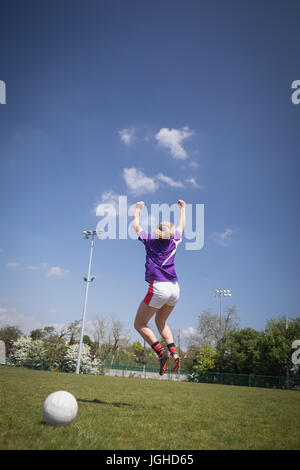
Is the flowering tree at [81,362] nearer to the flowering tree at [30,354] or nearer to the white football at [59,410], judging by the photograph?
the flowering tree at [30,354]

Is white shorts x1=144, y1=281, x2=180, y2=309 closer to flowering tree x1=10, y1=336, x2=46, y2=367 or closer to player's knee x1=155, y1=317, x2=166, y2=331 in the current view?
player's knee x1=155, y1=317, x2=166, y2=331

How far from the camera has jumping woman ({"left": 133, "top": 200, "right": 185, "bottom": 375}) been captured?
5.21 metres

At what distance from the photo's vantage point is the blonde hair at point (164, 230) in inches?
219

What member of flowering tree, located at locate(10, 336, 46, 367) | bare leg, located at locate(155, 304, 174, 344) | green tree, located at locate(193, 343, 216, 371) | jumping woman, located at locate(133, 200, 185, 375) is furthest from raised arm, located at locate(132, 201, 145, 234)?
green tree, located at locate(193, 343, 216, 371)

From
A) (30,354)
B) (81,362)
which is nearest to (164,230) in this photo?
(30,354)

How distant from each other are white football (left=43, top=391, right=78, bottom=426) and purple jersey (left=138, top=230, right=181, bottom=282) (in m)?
2.37

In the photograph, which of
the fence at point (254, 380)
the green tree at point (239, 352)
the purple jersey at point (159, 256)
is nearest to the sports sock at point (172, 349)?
the purple jersey at point (159, 256)

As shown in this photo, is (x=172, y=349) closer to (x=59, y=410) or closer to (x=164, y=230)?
(x=164, y=230)

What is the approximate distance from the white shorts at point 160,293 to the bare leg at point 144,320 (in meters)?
0.14
